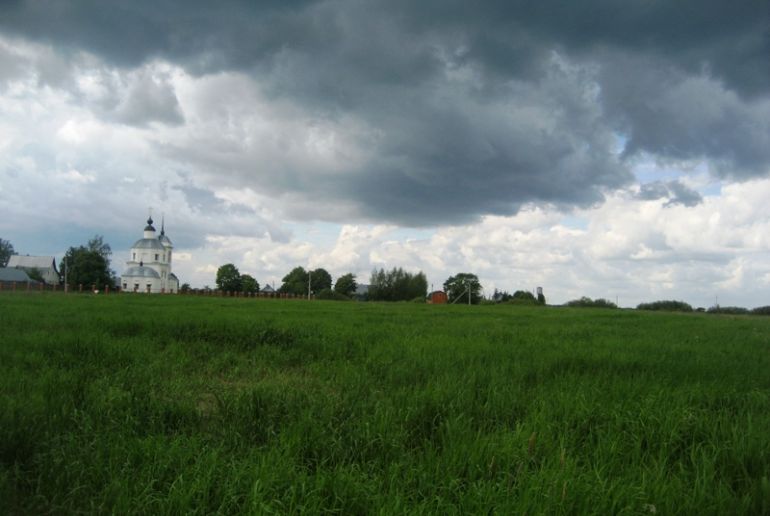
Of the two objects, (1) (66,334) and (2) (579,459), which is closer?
(2) (579,459)

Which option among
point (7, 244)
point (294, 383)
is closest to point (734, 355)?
point (294, 383)

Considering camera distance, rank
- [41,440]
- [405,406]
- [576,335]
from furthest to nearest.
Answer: [576,335]
[405,406]
[41,440]

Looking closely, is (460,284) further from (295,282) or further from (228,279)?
(228,279)

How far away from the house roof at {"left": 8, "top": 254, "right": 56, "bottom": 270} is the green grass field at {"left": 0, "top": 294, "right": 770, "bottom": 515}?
14507 cm

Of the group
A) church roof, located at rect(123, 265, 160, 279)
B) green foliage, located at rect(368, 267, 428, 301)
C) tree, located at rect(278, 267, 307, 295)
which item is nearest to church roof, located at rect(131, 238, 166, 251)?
church roof, located at rect(123, 265, 160, 279)

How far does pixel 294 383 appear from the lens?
17.3 ft

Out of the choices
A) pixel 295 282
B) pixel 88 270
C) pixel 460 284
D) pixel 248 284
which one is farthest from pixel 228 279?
pixel 460 284

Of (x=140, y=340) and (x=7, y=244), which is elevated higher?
(x=7, y=244)

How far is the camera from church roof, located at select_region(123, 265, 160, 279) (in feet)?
351

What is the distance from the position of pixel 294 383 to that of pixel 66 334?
171 inches

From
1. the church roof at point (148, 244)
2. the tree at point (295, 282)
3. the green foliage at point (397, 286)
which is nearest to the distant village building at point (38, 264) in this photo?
the church roof at point (148, 244)

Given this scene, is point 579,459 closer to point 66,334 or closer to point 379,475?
point 379,475

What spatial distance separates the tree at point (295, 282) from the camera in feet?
411

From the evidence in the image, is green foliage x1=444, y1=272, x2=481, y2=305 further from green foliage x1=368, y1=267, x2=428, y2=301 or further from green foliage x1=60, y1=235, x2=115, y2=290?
green foliage x1=60, y1=235, x2=115, y2=290
